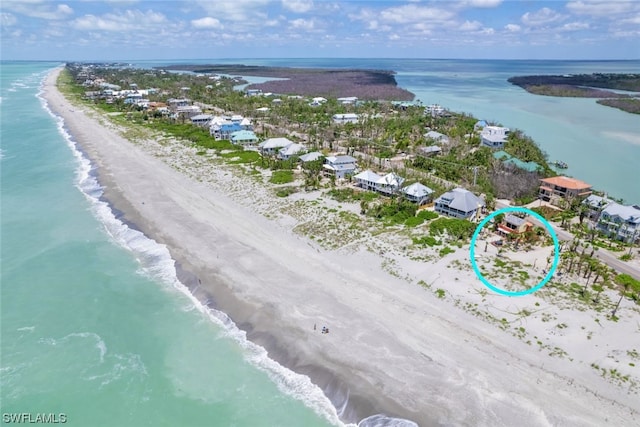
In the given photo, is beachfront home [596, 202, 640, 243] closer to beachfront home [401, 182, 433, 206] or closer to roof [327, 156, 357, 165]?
beachfront home [401, 182, 433, 206]

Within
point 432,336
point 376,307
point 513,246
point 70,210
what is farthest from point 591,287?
point 70,210

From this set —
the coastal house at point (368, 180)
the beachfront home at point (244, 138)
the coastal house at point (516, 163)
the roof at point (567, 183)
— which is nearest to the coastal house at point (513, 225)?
the roof at point (567, 183)

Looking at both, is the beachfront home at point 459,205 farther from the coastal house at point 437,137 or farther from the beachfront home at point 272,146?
the beachfront home at point 272,146

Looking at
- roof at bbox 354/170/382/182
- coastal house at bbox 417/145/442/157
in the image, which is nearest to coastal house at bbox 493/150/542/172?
coastal house at bbox 417/145/442/157

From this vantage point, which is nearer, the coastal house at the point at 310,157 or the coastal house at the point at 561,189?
the coastal house at the point at 561,189

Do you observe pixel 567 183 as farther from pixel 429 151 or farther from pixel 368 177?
pixel 368 177
